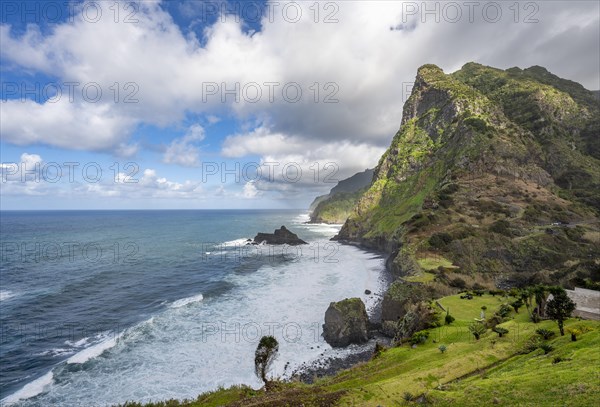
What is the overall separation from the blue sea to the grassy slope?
594 inches

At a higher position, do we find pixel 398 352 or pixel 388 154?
pixel 388 154

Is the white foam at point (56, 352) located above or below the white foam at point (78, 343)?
below

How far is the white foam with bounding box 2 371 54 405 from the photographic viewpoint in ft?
113

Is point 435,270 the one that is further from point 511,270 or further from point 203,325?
point 203,325

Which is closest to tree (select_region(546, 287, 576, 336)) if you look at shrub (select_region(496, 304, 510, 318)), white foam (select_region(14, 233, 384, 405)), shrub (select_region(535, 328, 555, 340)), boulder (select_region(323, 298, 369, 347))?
shrub (select_region(535, 328, 555, 340))

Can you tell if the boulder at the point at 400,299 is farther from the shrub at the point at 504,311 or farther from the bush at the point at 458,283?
the shrub at the point at 504,311

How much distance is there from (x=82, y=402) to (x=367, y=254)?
336ft

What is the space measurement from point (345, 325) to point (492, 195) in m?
93.6

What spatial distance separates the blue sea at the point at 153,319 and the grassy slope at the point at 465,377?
15093 millimetres

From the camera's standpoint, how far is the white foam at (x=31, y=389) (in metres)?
34.4

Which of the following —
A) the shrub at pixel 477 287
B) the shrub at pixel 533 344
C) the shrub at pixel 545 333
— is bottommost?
the shrub at pixel 477 287

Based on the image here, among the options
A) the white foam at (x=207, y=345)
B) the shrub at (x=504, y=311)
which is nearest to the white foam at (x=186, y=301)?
the white foam at (x=207, y=345)

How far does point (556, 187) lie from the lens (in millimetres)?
127000

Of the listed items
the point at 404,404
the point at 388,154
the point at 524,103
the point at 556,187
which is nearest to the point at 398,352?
the point at 404,404
